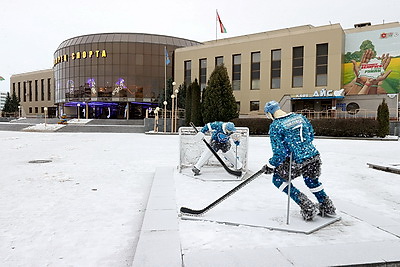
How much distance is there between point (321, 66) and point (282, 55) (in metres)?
4.34

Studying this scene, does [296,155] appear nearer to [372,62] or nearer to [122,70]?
[372,62]

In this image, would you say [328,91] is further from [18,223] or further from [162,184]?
[18,223]

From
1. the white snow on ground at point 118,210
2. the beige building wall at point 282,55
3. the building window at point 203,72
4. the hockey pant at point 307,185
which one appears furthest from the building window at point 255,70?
the hockey pant at point 307,185

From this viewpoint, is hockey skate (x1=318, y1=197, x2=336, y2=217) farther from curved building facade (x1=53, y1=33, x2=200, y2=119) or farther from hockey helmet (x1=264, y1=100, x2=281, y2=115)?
curved building facade (x1=53, y1=33, x2=200, y2=119)

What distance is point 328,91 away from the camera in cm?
2872

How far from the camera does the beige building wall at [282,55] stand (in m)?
28.8

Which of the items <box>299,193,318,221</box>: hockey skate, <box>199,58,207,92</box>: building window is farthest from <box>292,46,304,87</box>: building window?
<box>299,193,318,221</box>: hockey skate

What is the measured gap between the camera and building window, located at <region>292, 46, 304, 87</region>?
30719mm

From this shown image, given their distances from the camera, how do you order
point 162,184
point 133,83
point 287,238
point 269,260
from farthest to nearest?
point 133,83 → point 162,184 → point 287,238 → point 269,260

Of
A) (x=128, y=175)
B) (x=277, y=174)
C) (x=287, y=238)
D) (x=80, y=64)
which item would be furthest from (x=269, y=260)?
(x=80, y=64)

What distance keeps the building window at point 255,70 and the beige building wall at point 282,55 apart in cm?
42

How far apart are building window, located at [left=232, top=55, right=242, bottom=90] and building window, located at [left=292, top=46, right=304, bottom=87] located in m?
6.47

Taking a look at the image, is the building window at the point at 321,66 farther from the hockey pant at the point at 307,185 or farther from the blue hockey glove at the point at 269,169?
the blue hockey glove at the point at 269,169

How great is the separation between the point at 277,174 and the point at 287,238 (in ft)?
2.66
